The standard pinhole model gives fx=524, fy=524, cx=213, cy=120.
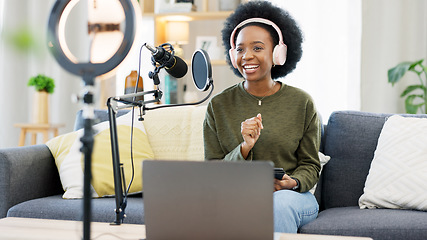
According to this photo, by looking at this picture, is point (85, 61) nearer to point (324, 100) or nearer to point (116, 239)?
point (116, 239)

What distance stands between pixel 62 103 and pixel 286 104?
8.81 ft

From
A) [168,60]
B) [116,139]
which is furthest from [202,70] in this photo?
[116,139]

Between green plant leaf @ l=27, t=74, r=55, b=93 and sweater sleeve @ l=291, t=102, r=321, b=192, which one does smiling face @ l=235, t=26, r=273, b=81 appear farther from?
green plant leaf @ l=27, t=74, r=55, b=93

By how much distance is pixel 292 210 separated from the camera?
5.48 ft

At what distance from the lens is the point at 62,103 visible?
424cm

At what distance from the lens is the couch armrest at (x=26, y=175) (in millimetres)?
2139

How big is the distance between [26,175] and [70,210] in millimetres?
295

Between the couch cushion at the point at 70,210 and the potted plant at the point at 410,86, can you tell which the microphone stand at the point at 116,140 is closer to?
the couch cushion at the point at 70,210

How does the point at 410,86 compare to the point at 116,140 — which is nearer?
the point at 116,140

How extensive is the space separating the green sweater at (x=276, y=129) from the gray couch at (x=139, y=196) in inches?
9.5

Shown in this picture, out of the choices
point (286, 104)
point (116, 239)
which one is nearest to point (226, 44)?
point (286, 104)

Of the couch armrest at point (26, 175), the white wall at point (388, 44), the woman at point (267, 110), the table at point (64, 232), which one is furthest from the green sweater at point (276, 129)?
the white wall at point (388, 44)

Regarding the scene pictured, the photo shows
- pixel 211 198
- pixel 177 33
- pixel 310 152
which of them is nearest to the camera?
pixel 211 198

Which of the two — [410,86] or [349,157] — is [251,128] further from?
[410,86]
